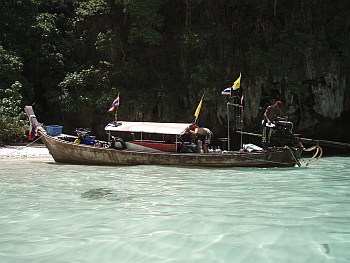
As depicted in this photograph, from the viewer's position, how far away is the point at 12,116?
1892cm

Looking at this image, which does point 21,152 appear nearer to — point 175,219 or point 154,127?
point 154,127

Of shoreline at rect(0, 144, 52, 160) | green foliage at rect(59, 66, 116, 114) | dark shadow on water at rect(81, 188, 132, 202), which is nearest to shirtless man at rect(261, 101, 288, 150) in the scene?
dark shadow on water at rect(81, 188, 132, 202)

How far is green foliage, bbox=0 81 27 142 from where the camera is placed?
18031 millimetres

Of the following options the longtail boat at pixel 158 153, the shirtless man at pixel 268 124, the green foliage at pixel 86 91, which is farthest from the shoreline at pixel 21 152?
the shirtless man at pixel 268 124

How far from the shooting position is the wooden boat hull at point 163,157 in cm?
1167

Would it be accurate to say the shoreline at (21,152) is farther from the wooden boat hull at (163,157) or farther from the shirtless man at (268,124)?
the shirtless man at (268,124)

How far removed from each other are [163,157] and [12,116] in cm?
1082

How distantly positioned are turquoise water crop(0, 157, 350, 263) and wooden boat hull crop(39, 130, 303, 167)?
7.05 feet

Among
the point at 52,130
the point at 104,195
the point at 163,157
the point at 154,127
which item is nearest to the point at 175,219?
the point at 104,195

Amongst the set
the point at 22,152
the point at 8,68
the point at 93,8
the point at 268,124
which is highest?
the point at 93,8

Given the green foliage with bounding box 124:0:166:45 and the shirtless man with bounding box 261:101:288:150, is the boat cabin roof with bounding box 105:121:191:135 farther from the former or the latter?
the green foliage with bounding box 124:0:166:45

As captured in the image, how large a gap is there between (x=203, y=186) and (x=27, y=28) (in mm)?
19347

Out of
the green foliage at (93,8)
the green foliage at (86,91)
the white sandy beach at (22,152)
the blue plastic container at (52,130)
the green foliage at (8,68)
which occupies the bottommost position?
the white sandy beach at (22,152)

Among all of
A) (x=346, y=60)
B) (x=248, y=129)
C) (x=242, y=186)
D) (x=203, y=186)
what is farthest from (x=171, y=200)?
(x=346, y=60)
